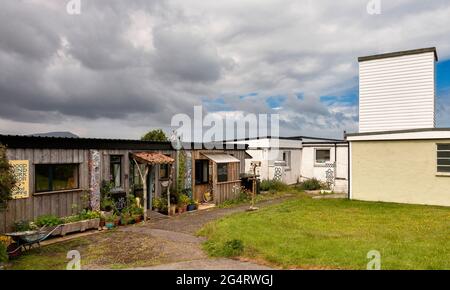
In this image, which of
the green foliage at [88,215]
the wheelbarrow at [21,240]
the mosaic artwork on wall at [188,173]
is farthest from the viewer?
the mosaic artwork on wall at [188,173]

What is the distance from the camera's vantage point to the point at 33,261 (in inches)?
341

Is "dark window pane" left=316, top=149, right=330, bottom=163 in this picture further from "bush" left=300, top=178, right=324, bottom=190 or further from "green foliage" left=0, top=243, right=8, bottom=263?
"green foliage" left=0, top=243, right=8, bottom=263

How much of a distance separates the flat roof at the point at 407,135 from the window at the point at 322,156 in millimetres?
9255

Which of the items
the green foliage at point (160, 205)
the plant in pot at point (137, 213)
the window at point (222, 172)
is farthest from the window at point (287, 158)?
the plant in pot at point (137, 213)

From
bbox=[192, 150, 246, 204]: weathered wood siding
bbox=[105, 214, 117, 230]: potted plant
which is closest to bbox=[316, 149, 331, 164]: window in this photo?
bbox=[192, 150, 246, 204]: weathered wood siding

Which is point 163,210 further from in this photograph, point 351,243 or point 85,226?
point 351,243

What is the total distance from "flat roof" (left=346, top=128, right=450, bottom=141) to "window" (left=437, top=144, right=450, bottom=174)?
0.50 meters

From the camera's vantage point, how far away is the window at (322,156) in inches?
1075

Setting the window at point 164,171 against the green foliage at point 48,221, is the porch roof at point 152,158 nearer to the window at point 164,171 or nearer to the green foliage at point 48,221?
the window at point 164,171

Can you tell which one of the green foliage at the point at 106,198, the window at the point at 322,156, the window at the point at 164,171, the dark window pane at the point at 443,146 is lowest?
the green foliage at the point at 106,198

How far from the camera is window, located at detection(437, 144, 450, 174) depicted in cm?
1550

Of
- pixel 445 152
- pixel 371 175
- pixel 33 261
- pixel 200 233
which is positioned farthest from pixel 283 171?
pixel 33 261

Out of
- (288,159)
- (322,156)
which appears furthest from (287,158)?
(322,156)
